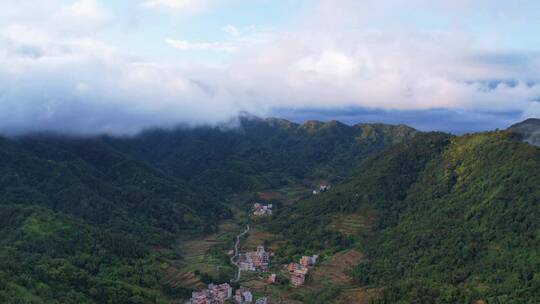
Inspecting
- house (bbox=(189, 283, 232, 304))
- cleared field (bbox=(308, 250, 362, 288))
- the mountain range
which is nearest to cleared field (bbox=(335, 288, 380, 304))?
the mountain range

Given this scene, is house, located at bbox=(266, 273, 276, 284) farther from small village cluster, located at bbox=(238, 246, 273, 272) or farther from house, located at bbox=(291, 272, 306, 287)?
small village cluster, located at bbox=(238, 246, 273, 272)

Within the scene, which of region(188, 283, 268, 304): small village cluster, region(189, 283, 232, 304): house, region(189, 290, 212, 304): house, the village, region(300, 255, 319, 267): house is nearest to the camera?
region(189, 290, 212, 304): house

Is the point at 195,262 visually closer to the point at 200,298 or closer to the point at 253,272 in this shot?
the point at 253,272

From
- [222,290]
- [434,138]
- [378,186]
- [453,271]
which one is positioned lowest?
[222,290]

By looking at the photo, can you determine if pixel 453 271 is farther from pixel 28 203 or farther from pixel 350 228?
pixel 28 203

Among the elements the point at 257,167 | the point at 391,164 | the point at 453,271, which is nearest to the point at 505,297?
the point at 453,271

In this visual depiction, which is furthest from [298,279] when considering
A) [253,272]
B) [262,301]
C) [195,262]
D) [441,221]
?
[441,221]
